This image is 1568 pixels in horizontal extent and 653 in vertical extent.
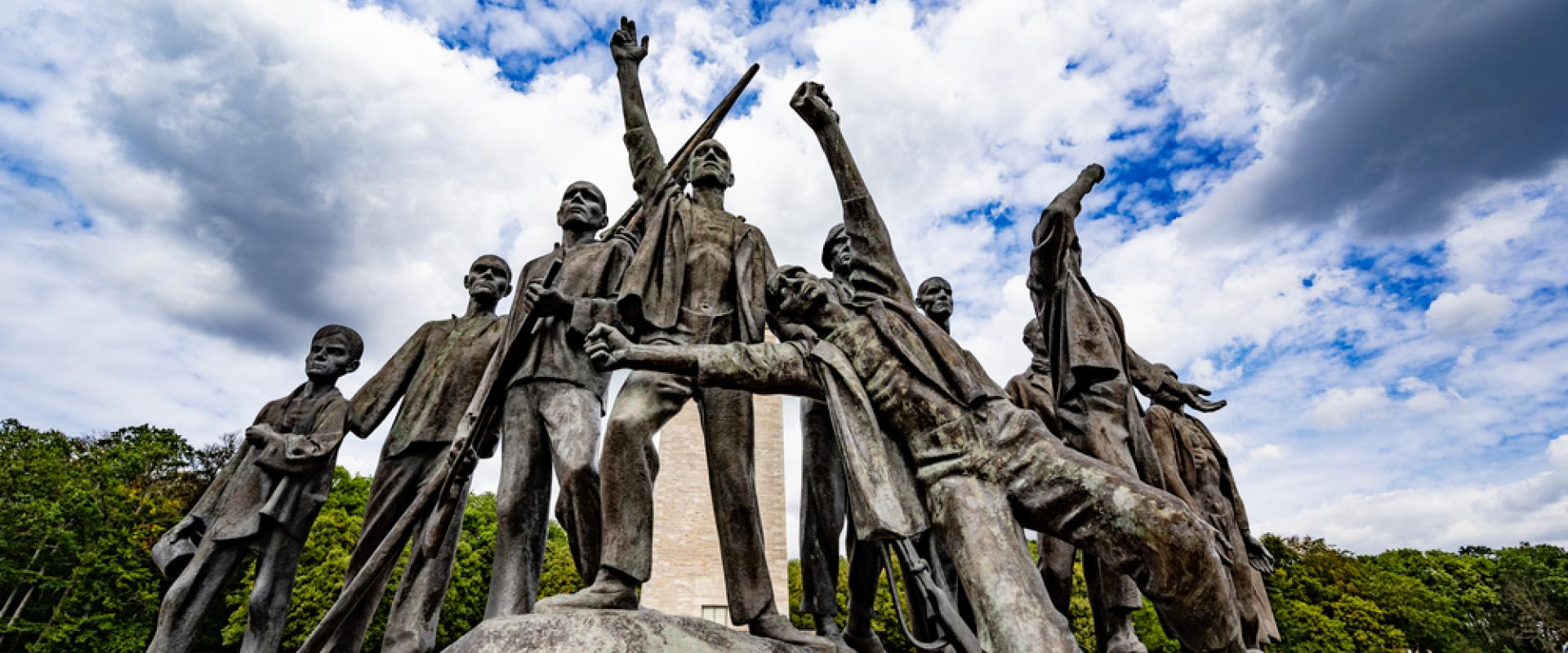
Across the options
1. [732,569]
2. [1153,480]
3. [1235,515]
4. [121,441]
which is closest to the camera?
[732,569]

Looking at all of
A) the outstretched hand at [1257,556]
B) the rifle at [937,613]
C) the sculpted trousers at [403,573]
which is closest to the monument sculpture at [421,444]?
the sculpted trousers at [403,573]

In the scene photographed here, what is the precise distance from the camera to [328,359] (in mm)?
6586

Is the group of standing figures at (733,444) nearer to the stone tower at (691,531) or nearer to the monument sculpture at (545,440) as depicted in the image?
the monument sculpture at (545,440)

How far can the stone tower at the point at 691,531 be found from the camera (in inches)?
886

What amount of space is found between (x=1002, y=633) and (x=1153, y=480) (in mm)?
2777

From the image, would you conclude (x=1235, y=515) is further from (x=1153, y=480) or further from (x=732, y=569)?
(x=732, y=569)

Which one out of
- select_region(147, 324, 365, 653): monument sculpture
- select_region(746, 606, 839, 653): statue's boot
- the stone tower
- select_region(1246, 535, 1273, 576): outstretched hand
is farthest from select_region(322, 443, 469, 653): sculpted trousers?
the stone tower

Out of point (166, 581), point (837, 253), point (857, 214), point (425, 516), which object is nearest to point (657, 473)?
point (425, 516)

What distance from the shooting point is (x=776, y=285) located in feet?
15.3

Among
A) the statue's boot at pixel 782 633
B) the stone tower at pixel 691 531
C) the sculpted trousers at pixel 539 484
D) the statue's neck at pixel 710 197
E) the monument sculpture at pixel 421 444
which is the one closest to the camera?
the statue's boot at pixel 782 633

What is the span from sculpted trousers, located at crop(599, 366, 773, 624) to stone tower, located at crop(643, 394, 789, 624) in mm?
17168

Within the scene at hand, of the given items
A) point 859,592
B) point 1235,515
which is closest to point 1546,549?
point 1235,515

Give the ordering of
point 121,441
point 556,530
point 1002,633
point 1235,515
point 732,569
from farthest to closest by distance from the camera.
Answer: point 556,530 → point 121,441 → point 1235,515 → point 732,569 → point 1002,633

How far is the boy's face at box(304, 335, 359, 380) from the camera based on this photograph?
654 centimetres
